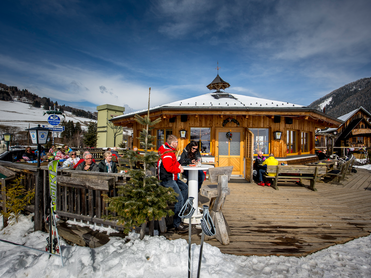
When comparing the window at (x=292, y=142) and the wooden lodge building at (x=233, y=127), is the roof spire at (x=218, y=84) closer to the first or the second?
the wooden lodge building at (x=233, y=127)

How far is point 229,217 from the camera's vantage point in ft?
13.3

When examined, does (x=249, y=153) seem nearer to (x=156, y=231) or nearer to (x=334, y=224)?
(x=334, y=224)

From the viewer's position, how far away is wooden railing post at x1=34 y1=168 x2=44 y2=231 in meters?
3.81

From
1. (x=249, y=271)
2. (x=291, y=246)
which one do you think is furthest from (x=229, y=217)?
(x=249, y=271)

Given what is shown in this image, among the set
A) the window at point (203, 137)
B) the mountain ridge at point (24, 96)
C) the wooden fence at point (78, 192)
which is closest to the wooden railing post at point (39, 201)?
the wooden fence at point (78, 192)

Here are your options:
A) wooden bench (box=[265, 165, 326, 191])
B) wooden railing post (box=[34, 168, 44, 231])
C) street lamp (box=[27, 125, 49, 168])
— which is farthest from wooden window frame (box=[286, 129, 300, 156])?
street lamp (box=[27, 125, 49, 168])

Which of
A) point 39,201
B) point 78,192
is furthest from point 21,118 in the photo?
point 78,192

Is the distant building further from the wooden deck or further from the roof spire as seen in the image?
the wooden deck

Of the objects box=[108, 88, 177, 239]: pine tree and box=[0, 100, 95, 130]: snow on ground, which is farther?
box=[0, 100, 95, 130]: snow on ground

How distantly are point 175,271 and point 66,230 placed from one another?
240 centimetres

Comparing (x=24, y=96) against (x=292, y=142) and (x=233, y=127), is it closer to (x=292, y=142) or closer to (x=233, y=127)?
(x=233, y=127)

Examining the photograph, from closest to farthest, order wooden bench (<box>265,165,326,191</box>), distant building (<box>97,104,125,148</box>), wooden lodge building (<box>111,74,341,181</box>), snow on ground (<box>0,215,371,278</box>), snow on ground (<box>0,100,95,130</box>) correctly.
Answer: snow on ground (<box>0,215,371,278</box>), wooden bench (<box>265,165,326,191</box>), wooden lodge building (<box>111,74,341,181</box>), distant building (<box>97,104,125,148</box>), snow on ground (<box>0,100,95,130</box>)

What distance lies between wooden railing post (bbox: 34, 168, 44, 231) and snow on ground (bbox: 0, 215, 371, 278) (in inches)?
34.2

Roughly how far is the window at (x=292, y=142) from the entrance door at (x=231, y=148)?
114 inches
